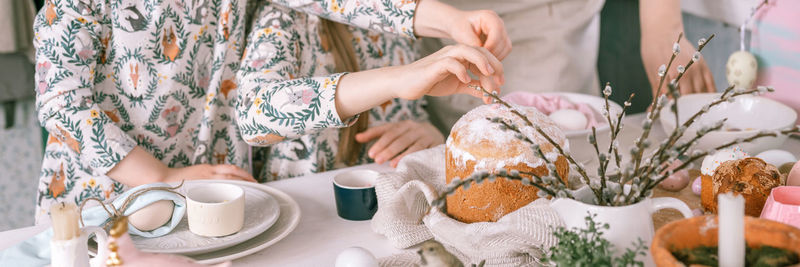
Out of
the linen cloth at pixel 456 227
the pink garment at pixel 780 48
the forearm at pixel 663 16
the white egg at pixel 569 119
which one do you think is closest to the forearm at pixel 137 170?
the linen cloth at pixel 456 227

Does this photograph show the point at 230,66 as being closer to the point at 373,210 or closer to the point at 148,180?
the point at 148,180

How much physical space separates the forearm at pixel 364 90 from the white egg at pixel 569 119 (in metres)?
0.37

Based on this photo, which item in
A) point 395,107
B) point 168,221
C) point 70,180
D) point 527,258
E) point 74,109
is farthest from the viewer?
point 395,107

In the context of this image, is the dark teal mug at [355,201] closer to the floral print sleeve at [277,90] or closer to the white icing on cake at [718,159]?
the floral print sleeve at [277,90]

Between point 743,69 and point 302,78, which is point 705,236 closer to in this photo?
point 302,78

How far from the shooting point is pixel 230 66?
1475 mm

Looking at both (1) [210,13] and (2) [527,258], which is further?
(1) [210,13]

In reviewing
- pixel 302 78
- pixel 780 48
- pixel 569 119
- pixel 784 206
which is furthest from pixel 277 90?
pixel 780 48

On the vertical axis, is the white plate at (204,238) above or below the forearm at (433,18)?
below

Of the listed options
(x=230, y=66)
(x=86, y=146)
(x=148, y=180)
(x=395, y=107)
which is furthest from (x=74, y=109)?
(x=395, y=107)

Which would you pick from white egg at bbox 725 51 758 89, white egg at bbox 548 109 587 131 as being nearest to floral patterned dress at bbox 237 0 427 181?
white egg at bbox 548 109 587 131

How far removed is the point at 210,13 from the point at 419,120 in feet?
1.96

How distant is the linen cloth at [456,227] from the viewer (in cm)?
86

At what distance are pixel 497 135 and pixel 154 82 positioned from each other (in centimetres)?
80
